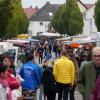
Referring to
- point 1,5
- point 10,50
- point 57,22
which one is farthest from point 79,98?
point 57,22

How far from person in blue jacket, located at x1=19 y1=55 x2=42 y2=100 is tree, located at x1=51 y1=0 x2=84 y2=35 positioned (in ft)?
266

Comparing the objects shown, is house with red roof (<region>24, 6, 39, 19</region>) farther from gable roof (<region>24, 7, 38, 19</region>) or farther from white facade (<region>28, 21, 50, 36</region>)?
white facade (<region>28, 21, 50, 36</region>)

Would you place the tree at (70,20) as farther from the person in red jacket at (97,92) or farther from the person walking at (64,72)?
the person in red jacket at (97,92)

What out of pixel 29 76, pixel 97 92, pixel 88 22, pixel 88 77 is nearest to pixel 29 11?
pixel 88 22

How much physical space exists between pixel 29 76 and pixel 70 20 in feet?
279

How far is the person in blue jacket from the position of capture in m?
14.1

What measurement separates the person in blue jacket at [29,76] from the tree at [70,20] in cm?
8110

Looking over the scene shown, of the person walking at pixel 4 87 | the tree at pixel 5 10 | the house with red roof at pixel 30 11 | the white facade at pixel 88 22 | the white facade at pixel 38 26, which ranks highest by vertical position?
the tree at pixel 5 10

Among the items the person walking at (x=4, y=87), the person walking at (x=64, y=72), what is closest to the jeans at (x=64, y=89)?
the person walking at (x=64, y=72)

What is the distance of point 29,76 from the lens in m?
14.1

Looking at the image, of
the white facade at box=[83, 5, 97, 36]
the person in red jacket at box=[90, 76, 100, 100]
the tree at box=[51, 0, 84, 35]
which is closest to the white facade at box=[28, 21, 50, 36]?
the white facade at box=[83, 5, 97, 36]

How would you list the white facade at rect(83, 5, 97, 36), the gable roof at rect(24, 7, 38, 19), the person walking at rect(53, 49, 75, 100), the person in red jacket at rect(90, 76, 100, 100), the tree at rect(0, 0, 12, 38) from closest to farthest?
the person in red jacket at rect(90, 76, 100, 100)
the person walking at rect(53, 49, 75, 100)
the tree at rect(0, 0, 12, 38)
the white facade at rect(83, 5, 97, 36)
the gable roof at rect(24, 7, 38, 19)

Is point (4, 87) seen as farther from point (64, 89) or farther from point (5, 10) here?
point (5, 10)

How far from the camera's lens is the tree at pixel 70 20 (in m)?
97.3
